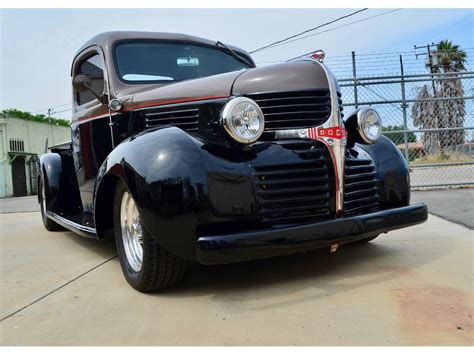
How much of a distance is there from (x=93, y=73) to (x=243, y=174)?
8.00ft

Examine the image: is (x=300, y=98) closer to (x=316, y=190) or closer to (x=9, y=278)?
(x=316, y=190)

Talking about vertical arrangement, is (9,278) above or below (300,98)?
below

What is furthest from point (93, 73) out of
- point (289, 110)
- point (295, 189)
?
point (295, 189)

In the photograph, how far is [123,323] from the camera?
244 cm

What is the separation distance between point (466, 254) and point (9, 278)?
3.60m

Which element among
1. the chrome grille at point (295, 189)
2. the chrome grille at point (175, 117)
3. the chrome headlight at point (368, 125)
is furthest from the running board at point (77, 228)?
the chrome headlight at point (368, 125)

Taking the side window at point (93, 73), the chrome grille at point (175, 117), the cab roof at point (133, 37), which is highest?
the cab roof at point (133, 37)

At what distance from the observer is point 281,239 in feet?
8.39

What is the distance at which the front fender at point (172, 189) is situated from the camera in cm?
259

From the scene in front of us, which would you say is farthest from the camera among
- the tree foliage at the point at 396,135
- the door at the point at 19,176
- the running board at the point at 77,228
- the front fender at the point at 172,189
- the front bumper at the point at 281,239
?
the door at the point at 19,176

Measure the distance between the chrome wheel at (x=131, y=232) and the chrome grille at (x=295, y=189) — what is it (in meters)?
0.95

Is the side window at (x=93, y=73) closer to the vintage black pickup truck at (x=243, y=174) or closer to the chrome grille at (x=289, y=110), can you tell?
the vintage black pickup truck at (x=243, y=174)

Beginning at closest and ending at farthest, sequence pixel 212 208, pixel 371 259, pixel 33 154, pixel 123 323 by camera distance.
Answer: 1. pixel 123 323
2. pixel 212 208
3. pixel 371 259
4. pixel 33 154

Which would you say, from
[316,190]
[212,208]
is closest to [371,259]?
[316,190]
